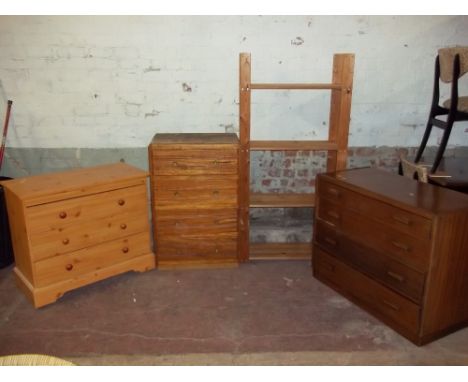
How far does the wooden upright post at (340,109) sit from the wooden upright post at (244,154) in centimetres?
68

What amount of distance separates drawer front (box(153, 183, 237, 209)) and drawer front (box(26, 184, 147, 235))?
0.41ft

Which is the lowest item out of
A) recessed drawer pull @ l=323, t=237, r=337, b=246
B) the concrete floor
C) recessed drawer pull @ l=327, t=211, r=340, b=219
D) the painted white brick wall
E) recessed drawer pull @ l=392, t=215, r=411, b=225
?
the concrete floor

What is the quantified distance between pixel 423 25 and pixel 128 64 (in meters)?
2.32

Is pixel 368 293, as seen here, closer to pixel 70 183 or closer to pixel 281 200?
pixel 281 200

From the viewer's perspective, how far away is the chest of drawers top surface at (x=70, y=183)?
276 centimetres

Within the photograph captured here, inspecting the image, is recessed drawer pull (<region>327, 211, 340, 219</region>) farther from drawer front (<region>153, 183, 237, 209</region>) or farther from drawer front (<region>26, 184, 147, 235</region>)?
drawer front (<region>26, 184, 147, 235</region>)

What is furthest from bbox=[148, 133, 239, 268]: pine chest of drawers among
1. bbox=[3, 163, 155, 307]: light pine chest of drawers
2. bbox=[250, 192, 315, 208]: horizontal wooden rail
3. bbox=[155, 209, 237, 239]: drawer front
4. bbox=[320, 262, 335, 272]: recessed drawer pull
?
bbox=[320, 262, 335, 272]: recessed drawer pull

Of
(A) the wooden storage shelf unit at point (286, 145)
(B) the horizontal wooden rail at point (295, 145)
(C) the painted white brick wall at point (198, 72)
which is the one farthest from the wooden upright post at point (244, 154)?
(C) the painted white brick wall at point (198, 72)

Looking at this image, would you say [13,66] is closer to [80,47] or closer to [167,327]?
[80,47]

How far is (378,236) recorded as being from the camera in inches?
103

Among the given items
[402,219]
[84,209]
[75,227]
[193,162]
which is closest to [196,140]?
[193,162]

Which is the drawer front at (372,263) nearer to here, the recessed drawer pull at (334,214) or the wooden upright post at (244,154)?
the recessed drawer pull at (334,214)

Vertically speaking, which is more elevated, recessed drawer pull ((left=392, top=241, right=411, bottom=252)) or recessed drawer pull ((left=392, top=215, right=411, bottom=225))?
recessed drawer pull ((left=392, top=215, right=411, bottom=225))

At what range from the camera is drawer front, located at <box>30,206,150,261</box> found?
283 centimetres
